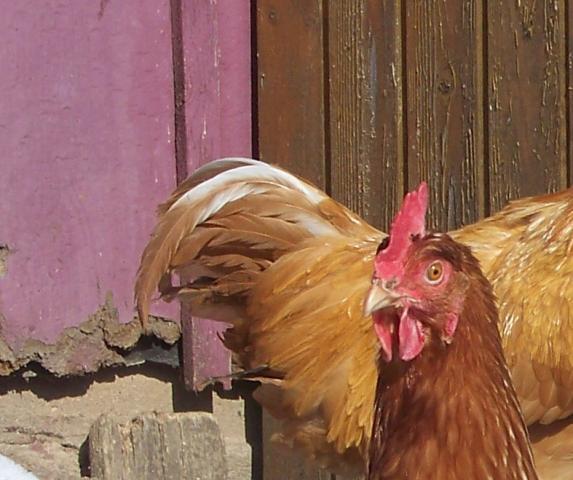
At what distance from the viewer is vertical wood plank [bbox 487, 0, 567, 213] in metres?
5.30

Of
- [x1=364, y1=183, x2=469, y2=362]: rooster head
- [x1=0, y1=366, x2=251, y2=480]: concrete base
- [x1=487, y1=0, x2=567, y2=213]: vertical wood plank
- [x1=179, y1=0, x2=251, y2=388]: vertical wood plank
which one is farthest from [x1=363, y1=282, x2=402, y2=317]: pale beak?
[x1=0, y1=366, x2=251, y2=480]: concrete base

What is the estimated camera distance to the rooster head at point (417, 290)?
11.1 feet

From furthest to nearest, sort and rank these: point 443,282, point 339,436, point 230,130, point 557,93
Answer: point 230,130 < point 557,93 < point 339,436 < point 443,282

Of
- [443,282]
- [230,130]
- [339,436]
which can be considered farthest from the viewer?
[230,130]

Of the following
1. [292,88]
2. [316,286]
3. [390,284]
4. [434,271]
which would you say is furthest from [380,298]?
[292,88]

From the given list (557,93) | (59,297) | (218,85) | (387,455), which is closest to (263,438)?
(59,297)

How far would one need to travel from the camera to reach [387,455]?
352cm

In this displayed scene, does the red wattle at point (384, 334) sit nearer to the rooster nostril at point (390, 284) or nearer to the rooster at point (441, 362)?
the rooster at point (441, 362)

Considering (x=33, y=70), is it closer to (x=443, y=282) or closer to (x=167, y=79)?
(x=167, y=79)

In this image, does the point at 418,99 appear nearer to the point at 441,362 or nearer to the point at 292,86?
the point at 292,86

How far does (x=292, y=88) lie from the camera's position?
561 cm

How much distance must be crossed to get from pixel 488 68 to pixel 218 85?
1050 millimetres

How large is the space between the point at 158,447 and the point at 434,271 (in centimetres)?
246

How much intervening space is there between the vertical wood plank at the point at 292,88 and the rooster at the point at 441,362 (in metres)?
2.15
